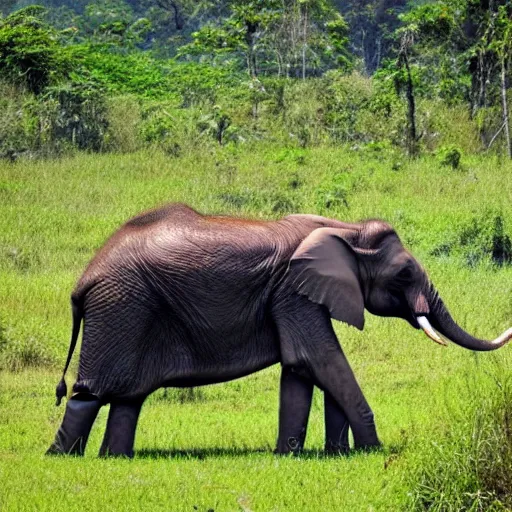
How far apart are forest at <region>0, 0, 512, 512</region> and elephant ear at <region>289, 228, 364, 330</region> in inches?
33.6

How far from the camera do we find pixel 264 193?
21.8m

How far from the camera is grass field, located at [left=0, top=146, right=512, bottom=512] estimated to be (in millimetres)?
8648

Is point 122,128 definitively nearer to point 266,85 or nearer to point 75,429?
point 266,85

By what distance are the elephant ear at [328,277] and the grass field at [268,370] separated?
2.85 feet

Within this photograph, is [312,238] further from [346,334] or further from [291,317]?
[346,334]

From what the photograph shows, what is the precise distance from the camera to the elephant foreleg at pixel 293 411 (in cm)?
1045

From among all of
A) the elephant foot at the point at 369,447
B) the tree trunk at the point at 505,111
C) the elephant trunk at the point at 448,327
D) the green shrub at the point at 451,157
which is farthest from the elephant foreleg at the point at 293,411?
the tree trunk at the point at 505,111

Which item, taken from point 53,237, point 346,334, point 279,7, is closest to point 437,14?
point 279,7

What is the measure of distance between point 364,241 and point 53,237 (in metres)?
9.70

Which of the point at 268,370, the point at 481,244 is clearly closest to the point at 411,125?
the point at 481,244

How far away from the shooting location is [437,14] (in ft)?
93.9

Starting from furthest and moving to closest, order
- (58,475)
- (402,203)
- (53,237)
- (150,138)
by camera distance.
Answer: (150,138)
(402,203)
(53,237)
(58,475)

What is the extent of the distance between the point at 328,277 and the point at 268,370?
14.2 feet

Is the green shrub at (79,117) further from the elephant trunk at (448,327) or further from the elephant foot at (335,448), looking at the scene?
the elephant foot at (335,448)
